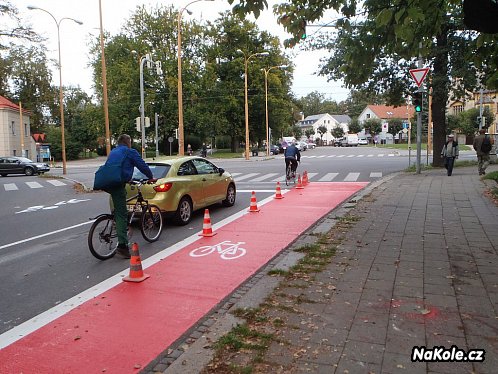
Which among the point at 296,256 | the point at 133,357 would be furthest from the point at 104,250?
the point at 133,357

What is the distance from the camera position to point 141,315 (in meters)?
4.38

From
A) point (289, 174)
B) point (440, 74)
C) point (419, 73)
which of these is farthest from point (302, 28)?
point (440, 74)

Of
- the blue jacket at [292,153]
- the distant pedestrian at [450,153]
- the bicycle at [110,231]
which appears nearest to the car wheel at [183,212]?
the bicycle at [110,231]

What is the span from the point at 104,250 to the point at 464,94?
1777 cm

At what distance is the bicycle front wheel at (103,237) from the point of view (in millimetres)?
6504

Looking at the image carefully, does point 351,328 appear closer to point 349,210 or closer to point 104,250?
point 104,250

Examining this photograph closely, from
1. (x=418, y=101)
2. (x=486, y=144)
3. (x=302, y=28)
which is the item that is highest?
(x=302, y=28)

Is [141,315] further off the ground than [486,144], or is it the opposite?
[486,144]

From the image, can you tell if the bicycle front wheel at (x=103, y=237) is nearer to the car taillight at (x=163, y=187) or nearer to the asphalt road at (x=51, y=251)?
the asphalt road at (x=51, y=251)

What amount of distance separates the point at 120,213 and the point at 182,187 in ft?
8.48

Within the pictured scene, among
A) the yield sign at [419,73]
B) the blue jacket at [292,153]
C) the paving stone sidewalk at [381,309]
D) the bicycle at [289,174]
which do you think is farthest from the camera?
the blue jacket at [292,153]

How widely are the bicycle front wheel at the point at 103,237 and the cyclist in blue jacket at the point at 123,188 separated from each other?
7.7 inches

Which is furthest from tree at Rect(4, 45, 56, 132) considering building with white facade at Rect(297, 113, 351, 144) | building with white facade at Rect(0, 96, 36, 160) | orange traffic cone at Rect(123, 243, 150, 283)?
building with white facade at Rect(297, 113, 351, 144)

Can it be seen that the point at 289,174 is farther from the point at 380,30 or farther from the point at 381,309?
the point at 381,309
